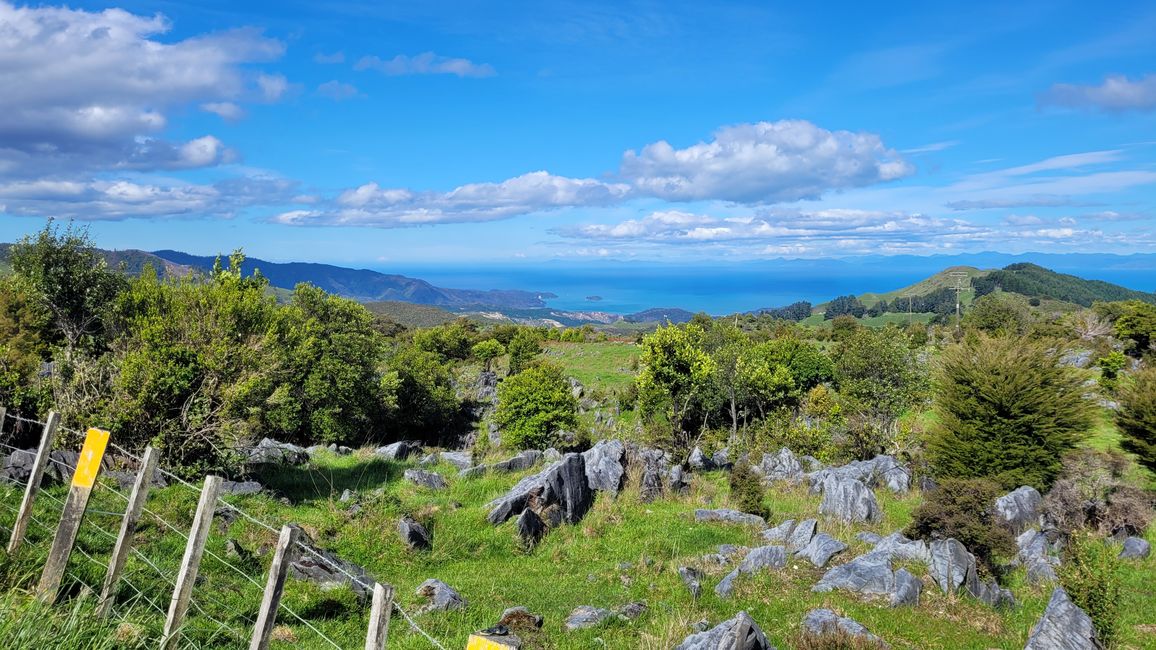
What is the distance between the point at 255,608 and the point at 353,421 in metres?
21.3

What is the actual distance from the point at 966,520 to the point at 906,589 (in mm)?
2977

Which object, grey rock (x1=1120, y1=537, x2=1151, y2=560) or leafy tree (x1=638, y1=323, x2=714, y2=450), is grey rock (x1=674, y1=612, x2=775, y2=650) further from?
leafy tree (x1=638, y1=323, x2=714, y2=450)

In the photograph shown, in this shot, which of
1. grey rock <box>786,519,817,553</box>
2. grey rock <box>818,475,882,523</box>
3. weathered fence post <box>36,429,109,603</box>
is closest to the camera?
weathered fence post <box>36,429,109,603</box>

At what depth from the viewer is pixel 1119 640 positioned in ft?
27.7

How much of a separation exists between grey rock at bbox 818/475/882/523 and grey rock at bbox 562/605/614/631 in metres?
7.98

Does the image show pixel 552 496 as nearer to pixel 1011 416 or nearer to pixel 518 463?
pixel 518 463

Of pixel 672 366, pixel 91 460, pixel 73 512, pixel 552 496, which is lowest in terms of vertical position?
pixel 552 496

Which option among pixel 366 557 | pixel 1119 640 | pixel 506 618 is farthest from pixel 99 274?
pixel 1119 640

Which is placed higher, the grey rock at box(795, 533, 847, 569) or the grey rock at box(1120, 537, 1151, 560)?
the grey rock at box(795, 533, 847, 569)

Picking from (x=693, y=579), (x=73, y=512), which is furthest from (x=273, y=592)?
(x=693, y=579)

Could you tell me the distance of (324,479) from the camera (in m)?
14.9

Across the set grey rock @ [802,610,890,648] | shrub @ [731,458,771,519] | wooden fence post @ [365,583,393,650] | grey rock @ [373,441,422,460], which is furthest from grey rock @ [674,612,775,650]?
grey rock @ [373,441,422,460]

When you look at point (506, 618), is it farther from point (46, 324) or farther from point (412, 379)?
point (412, 379)

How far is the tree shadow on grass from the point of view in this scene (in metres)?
13.5
